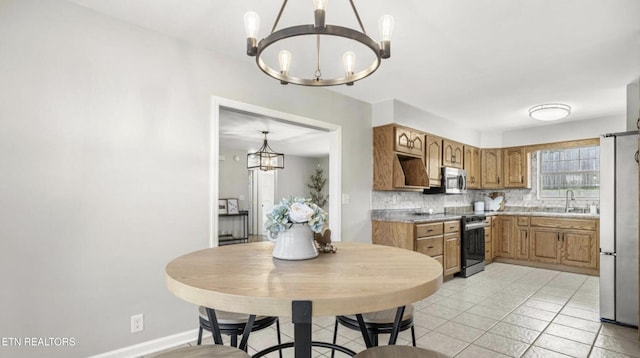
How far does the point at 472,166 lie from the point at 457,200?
2.25ft

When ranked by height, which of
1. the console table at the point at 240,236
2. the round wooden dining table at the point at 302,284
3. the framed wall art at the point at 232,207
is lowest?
the console table at the point at 240,236

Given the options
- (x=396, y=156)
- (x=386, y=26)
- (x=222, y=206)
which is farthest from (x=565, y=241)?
(x=222, y=206)

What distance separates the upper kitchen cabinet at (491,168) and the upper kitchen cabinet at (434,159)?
1726 millimetres

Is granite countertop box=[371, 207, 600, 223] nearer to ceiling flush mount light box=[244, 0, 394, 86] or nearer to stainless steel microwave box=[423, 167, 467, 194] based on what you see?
stainless steel microwave box=[423, 167, 467, 194]

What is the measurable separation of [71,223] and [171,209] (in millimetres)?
608

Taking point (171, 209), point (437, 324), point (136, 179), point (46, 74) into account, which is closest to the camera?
point (46, 74)

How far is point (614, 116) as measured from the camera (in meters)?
4.80

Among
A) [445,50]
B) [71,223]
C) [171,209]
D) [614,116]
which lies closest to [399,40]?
[445,50]

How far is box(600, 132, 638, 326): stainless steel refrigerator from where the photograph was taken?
2.78 metres

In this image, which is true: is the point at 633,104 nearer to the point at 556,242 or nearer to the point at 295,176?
the point at 556,242

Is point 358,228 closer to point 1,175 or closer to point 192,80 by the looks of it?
point 192,80

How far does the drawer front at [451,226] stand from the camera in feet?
14.1

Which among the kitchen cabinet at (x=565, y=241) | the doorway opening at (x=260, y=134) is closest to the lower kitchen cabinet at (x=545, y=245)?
the kitchen cabinet at (x=565, y=241)

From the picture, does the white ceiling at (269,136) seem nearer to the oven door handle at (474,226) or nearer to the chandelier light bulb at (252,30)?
the oven door handle at (474,226)
